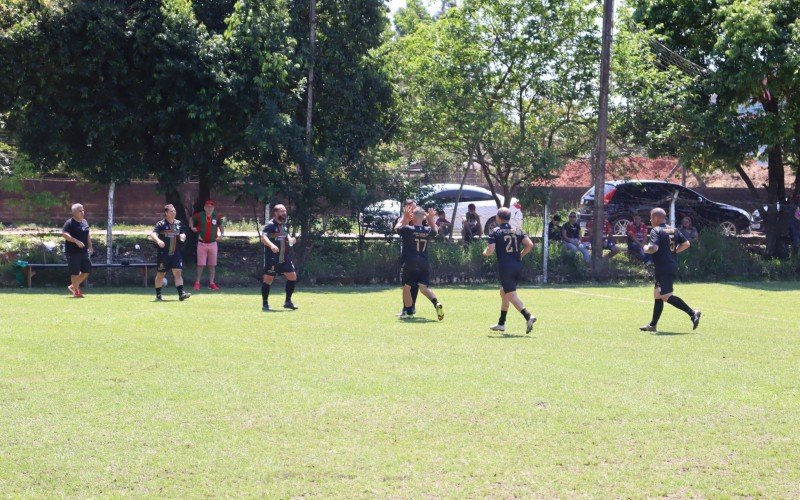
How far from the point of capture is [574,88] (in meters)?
26.6

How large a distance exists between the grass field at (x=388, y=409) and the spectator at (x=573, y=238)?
10609 millimetres

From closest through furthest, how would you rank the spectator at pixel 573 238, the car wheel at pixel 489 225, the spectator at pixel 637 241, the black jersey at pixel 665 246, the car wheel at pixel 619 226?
1. the black jersey at pixel 665 246
2. the spectator at pixel 573 238
3. the spectator at pixel 637 241
4. the car wheel at pixel 619 226
5. the car wheel at pixel 489 225

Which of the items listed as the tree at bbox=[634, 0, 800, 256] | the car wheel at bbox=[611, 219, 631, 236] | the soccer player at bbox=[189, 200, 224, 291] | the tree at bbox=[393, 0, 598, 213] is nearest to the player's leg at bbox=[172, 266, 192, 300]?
the soccer player at bbox=[189, 200, 224, 291]

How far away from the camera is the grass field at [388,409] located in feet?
21.6

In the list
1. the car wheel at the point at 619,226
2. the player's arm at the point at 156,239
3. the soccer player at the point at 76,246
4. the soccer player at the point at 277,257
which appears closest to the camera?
the soccer player at the point at 277,257

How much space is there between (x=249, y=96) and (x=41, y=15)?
16.1ft

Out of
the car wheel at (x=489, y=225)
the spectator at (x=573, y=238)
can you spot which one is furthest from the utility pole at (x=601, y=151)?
the car wheel at (x=489, y=225)

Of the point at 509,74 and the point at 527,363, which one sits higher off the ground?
the point at 509,74

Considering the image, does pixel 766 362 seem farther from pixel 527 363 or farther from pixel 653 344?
pixel 527 363

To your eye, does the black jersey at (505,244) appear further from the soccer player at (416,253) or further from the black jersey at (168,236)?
the black jersey at (168,236)

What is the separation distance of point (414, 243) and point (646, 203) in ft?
55.9

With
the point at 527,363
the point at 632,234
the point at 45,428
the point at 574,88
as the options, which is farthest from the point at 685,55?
the point at 45,428

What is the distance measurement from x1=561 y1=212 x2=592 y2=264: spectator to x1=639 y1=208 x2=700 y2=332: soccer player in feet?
34.4

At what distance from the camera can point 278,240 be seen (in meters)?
16.6
